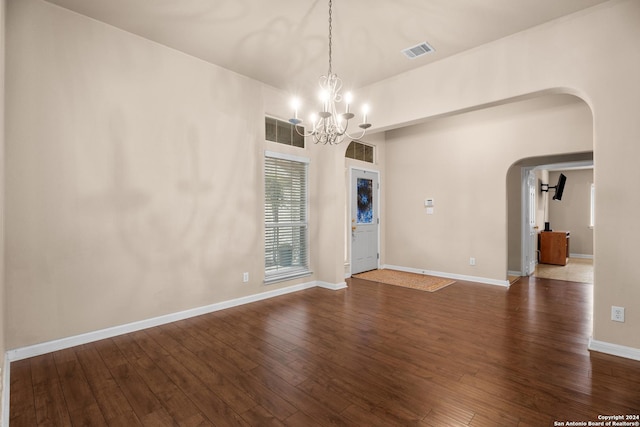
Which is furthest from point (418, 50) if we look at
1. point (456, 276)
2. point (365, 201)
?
point (456, 276)

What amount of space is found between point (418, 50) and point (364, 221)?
3.54m

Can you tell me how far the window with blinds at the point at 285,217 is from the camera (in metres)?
4.75

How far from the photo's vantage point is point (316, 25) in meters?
3.23

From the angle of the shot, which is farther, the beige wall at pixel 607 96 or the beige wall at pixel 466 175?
the beige wall at pixel 466 175

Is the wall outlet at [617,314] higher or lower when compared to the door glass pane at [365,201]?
lower

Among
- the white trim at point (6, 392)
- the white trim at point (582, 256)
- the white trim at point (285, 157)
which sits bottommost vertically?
the white trim at point (582, 256)

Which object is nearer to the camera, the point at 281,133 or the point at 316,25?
the point at 316,25

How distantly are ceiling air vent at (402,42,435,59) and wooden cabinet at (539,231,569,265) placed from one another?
253 inches

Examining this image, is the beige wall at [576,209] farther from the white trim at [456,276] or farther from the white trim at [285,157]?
the white trim at [285,157]

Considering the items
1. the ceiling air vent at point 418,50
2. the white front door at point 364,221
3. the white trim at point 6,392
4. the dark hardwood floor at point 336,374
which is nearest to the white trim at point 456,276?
the white front door at point 364,221

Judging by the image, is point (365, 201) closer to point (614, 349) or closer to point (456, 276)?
point (456, 276)

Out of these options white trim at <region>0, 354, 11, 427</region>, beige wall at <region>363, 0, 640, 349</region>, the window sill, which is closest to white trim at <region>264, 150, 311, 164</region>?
the window sill

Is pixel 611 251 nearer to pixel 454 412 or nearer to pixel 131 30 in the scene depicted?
pixel 454 412

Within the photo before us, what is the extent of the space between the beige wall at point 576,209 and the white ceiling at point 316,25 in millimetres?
7742
